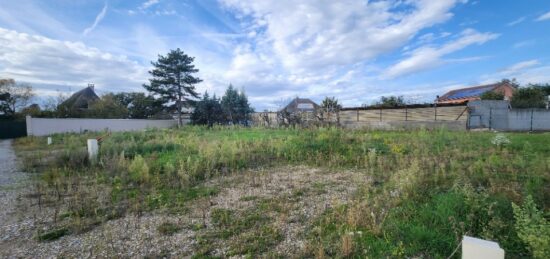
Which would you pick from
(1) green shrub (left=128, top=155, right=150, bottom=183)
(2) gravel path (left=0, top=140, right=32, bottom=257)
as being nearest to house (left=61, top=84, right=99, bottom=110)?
(2) gravel path (left=0, top=140, right=32, bottom=257)

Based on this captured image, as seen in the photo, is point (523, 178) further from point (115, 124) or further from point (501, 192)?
point (115, 124)

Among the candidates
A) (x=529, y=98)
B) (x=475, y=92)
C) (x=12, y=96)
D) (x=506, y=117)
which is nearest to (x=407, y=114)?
(x=506, y=117)

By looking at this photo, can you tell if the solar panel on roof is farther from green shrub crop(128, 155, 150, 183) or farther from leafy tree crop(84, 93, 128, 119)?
leafy tree crop(84, 93, 128, 119)

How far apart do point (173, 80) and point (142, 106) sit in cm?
426

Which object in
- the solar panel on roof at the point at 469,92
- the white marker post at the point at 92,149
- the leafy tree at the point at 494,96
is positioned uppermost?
the solar panel on roof at the point at 469,92

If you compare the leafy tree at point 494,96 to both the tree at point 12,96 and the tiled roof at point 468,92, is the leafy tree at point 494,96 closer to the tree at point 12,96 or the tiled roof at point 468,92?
the tiled roof at point 468,92

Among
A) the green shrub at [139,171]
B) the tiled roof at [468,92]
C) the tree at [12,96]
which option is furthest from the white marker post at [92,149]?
the tiled roof at [468,92]

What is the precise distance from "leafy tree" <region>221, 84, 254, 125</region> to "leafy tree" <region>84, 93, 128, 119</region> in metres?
9.21

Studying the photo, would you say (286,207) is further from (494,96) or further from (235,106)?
(494,96)

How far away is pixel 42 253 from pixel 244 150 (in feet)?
16.8

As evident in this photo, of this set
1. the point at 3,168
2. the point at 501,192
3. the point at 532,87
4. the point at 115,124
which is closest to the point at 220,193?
the point at 501,192

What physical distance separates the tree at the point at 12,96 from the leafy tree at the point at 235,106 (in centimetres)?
1745

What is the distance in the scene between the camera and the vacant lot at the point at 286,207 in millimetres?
2561

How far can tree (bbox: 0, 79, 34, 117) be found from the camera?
22.7 meters
